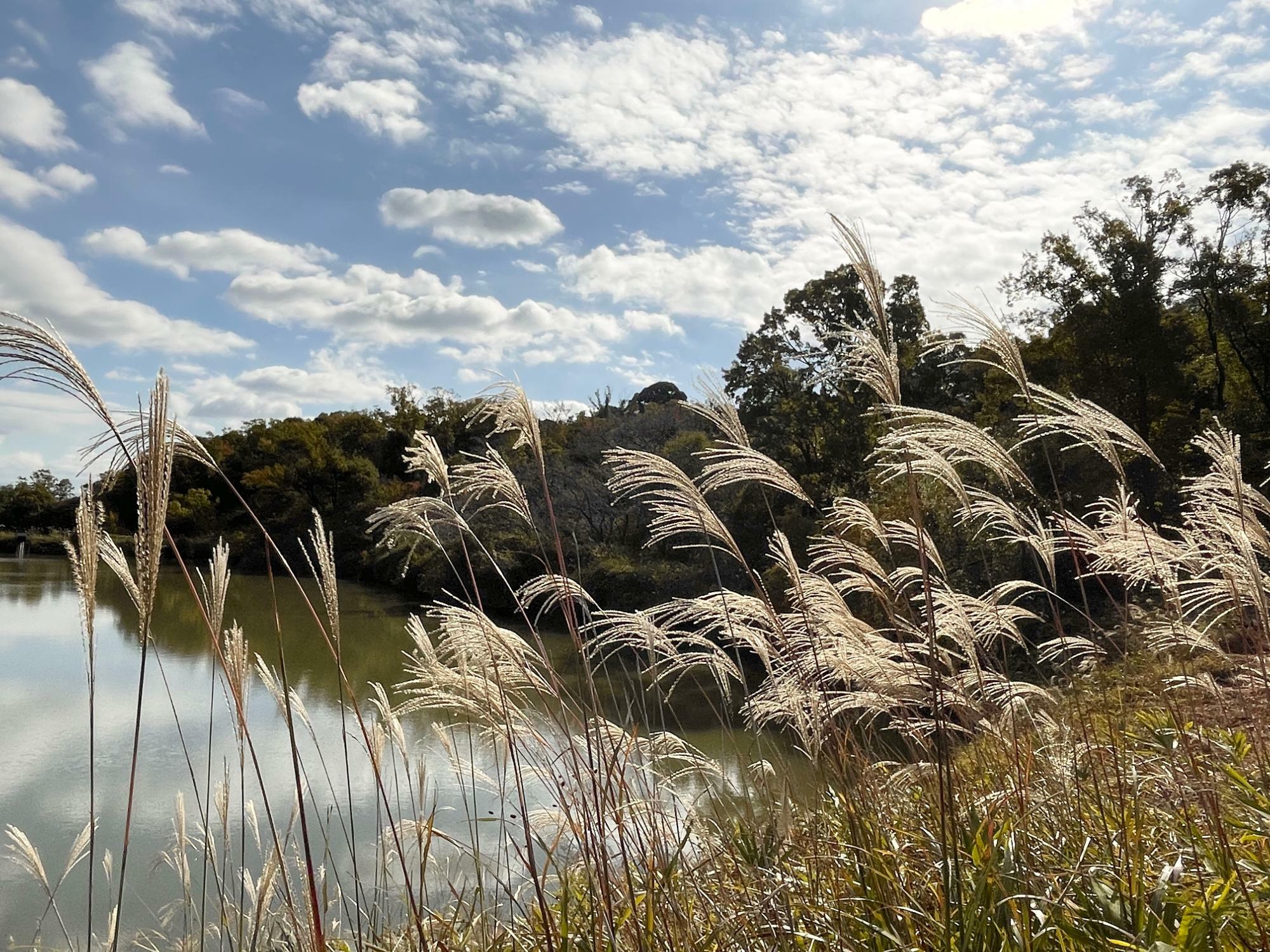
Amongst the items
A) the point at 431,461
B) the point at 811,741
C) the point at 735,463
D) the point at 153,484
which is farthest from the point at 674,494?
the point at 153,484

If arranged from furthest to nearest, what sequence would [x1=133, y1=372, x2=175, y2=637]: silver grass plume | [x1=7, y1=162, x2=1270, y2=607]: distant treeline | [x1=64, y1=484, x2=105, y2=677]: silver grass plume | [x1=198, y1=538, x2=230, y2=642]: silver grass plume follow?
[x1=7, y1=162, x2=1270, y2=607]: distant treeline < [x1=198, y1=538, x2=230, y2=642]: silver grass plume < [x1=64, y1=484, x2=105, y2=677]: silver grass plume < [x1=133, y1=372, x2=175, y2=637]: silver grass plume

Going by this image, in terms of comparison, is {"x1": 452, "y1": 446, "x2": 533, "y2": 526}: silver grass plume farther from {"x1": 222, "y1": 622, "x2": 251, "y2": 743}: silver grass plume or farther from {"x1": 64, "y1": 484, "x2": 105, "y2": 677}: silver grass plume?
{"x1": 64, "y1": 484, "x2": 105, "y2": 677}: silver grass plume

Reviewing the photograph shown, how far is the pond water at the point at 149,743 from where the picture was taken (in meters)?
5.35

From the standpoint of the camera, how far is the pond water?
17.6 ft

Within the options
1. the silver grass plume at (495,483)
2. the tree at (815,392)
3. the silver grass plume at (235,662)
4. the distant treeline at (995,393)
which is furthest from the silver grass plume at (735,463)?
the tree at (815,392)

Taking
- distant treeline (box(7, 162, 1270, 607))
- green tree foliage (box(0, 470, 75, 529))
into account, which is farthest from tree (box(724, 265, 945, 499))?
green tree foliage (box(0, 470, 75, 529))

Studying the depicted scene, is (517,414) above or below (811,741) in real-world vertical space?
above

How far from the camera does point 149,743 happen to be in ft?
27.0

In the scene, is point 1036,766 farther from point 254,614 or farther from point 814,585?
point 254,614

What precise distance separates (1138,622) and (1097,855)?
5.57 meters

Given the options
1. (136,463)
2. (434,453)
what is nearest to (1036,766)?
(434,453)

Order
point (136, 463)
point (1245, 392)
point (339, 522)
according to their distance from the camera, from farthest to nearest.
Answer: point (339, 522) → point (1245, 392) → point (136, 463)

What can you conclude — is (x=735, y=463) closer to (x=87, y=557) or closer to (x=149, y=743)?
(x=87, y=557)

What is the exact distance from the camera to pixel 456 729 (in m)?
5.83
